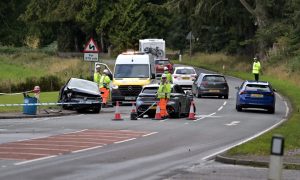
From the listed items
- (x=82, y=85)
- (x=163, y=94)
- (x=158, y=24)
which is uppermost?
(x=158, y=24)

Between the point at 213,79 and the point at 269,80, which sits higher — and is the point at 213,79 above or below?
above

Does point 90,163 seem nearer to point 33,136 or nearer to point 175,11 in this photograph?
point 33,136

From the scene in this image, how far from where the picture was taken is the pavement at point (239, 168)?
13.4m

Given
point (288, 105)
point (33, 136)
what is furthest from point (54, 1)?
point (33, 136)

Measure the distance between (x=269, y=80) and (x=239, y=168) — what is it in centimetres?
4086

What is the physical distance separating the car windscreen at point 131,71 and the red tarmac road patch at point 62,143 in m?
15.8

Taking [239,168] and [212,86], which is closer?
[239,168]

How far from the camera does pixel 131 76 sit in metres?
38.2

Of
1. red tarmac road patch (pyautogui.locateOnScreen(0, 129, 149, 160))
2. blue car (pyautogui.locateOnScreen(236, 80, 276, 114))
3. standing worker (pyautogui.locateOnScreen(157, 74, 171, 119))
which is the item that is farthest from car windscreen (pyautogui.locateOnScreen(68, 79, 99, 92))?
red tarmac road patch (pyautogui.locateOnScreen(0, 129, 149, 160))

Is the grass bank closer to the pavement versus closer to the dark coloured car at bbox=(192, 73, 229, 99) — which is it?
the pavement

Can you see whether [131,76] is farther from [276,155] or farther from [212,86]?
[276,155]

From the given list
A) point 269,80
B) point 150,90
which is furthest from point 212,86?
point 269,80

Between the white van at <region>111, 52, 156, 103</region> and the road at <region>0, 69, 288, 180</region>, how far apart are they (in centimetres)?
622

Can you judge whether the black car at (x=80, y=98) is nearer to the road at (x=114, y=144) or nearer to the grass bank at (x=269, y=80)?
the road at (x=114, y=144)
